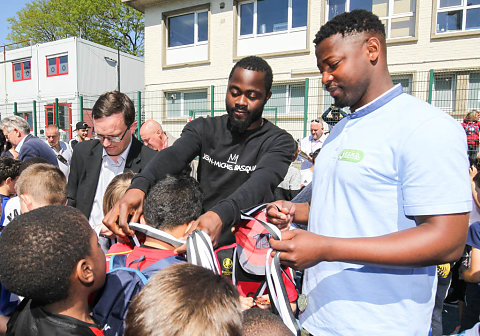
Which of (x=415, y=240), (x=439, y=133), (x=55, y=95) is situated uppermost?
(x=55, y=95)

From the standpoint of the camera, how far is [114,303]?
1388 millimetres

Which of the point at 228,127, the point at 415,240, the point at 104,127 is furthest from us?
the point at 104,127

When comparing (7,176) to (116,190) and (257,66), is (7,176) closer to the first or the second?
(116,190)

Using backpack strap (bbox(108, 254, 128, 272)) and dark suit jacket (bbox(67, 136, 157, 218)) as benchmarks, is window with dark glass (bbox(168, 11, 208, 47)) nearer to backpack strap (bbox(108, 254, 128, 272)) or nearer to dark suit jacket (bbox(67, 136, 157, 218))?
dark suit jacket (bbox(67, 136, 157, 218))

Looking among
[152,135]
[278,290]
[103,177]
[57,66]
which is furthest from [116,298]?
[57,66]

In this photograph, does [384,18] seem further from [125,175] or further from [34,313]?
[34,313]

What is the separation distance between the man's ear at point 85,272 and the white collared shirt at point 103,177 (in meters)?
1.50

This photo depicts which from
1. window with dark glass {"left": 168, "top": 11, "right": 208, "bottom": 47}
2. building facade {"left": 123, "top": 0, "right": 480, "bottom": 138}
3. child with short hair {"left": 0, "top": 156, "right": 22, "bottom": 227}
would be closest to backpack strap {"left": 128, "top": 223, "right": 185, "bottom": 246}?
child with short hair {"left": 0, "top": 156, "right": 22, "bottom": 227}

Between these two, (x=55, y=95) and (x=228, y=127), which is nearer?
(x=228, y=127)

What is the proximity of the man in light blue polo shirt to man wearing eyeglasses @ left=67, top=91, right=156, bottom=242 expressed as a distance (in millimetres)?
1764

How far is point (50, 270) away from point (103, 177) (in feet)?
5.58

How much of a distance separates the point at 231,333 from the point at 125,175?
5.49 ft

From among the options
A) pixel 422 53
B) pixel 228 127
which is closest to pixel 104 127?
pixel 228 127

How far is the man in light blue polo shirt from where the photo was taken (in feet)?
3.39
